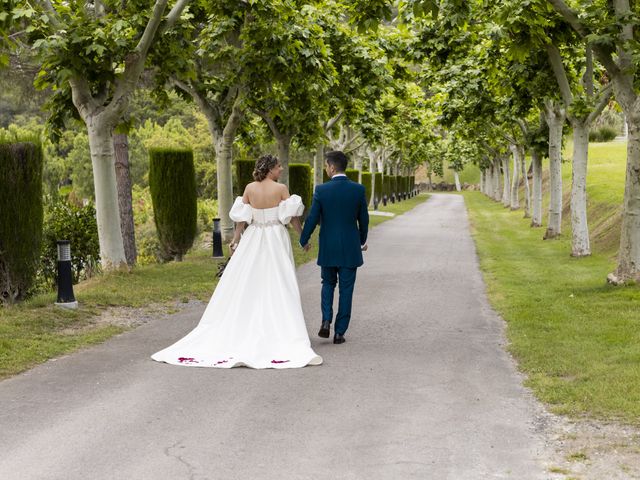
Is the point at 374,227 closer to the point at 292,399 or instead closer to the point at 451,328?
the point at 451,328

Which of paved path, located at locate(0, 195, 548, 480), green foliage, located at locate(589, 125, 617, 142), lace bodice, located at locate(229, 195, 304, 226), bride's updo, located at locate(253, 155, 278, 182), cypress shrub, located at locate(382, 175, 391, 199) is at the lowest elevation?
cypress shrub, located at locate(382, 175, 391, 199)

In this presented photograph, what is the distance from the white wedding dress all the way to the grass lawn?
1.42 m

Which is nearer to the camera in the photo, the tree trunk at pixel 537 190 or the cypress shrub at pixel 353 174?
the tree trunk at pixel 537 190

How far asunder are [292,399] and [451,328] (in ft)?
13.8

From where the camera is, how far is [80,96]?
14.1 metres

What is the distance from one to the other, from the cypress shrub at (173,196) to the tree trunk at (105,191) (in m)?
5.67

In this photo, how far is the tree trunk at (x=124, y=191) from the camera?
2108 centimetres

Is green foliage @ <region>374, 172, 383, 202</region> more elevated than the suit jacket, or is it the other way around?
the suit jacket

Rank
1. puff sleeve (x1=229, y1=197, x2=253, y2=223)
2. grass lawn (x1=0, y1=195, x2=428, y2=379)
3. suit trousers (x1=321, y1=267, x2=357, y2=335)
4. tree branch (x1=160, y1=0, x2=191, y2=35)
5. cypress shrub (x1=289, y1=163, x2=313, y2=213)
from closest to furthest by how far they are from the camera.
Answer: grass lawn (x1=0, y1=195, x2=428, y2=379) < suit trousers (x1=321, y1=267, x2=357, y2=335) < puff sleeve (x1=229, y1=197, x2=253, y2=223) < tree branch (x1=160, y1=0, x2=191, y2=35) < cypress shrub (x1=289, y1=163, x2=313, y2=213)

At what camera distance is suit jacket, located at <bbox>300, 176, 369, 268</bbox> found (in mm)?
9242

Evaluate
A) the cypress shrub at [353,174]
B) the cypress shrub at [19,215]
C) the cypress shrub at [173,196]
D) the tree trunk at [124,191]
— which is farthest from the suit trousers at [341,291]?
the cypress shrub at [353,174]

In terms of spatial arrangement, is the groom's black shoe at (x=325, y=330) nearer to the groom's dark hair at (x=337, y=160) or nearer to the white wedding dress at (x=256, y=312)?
the white wedding dress at (x=256, y=312)

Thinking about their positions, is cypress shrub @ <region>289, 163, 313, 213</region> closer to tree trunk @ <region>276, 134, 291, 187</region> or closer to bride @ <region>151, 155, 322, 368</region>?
tree trunk @ <region>276, 134, 291, 187</region>

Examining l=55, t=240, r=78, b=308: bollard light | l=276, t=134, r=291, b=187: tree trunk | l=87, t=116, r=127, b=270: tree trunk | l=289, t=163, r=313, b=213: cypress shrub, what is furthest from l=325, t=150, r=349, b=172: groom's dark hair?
l=289, t=163, r=313, b=213: cypress shrub
